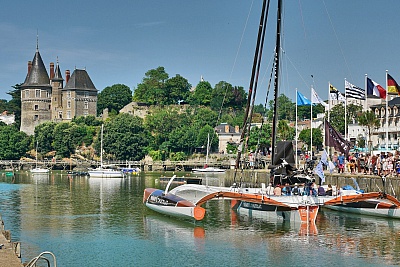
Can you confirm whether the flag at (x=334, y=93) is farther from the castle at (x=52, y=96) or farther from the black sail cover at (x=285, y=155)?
the castle at (x=52, y=96)

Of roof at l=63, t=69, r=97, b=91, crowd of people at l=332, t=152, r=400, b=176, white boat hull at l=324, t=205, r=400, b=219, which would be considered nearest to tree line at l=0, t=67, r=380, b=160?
roof at l=63, t=69, r=97, b=91

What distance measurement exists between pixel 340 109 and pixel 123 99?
69.8 meters

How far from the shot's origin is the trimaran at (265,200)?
36.5 metres

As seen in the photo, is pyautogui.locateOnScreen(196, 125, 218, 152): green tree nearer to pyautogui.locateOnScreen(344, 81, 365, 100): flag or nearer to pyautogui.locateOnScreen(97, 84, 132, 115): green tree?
pyautogui.locateOnScreen(97, 84, 132, 115): green tree

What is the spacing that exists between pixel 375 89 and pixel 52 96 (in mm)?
113650

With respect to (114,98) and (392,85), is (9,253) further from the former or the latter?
(114,98)

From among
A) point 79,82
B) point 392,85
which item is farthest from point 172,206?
point 79,82

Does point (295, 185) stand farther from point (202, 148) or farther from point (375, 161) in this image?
point (202, 148)

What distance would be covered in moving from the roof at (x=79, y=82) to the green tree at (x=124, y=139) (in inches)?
656

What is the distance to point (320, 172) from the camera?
38344mm

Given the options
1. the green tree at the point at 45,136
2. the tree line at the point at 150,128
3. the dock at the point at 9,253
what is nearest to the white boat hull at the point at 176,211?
the dock at the point at 9,253

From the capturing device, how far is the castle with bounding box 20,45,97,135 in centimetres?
14738

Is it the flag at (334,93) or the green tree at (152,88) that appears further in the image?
the green tree at (152,88)

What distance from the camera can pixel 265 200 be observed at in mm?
36844
